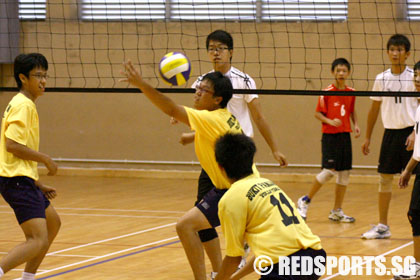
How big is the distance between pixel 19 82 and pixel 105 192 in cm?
521

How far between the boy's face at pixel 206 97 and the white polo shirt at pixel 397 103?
111 inches

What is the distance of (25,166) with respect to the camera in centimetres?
429

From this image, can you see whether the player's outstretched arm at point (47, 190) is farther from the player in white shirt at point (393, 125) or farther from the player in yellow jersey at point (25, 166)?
the player in white shirt at point (393, 125)

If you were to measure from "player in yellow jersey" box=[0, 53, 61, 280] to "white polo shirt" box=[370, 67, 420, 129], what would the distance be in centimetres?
335

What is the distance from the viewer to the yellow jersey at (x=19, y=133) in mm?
4227

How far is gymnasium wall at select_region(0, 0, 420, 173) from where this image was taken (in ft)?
33.3

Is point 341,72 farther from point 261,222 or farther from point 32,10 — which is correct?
point 32,10

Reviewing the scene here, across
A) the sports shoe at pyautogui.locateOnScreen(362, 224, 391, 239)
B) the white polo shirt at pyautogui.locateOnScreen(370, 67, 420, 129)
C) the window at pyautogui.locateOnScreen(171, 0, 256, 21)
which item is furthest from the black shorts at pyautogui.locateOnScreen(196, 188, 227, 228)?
the window at pyautogui.locateOnScreen(171, 0, 256, 21)

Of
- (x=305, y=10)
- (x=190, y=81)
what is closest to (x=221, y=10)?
(x=305, y=10)

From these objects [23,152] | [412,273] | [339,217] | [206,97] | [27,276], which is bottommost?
[339,217]

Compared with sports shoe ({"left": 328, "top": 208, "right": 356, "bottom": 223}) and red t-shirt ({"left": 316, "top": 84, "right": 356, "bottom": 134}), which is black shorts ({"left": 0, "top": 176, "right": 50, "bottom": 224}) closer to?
sports shoe ({"left": 328, "top": 208, "right": 356, "bottom": 223})

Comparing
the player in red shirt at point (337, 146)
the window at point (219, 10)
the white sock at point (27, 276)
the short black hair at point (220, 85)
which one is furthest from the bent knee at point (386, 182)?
the window at point (219, 10)

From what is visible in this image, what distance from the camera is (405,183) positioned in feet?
16.3

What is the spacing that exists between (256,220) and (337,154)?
461 centimetres
